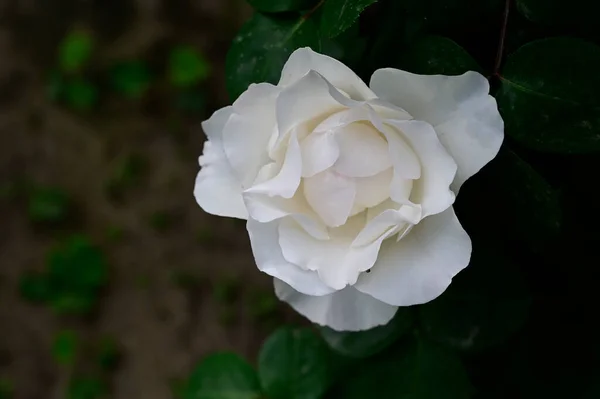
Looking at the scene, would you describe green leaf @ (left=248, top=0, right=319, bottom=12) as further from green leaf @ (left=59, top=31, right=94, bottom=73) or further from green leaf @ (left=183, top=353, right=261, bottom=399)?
green leaf @ (left=59, top=31, right=94, bottom=73)

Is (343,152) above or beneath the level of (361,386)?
above

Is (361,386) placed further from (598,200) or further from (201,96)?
(201,96)

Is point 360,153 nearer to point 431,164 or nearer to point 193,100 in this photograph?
point 431,164

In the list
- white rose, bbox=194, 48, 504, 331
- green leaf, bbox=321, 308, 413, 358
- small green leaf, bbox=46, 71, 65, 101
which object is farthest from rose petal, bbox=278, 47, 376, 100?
small green leaf, bbox=46, 71, 65, 101

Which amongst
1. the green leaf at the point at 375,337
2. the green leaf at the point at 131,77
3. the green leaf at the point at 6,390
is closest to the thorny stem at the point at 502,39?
the green leaf at the point at 375,337

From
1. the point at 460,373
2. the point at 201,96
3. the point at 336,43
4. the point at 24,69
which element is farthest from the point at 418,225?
the point at 24,69

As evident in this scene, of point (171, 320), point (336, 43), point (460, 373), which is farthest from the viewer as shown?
point (171, 320)

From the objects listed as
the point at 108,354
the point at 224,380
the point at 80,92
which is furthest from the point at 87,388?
the point at 224,380
